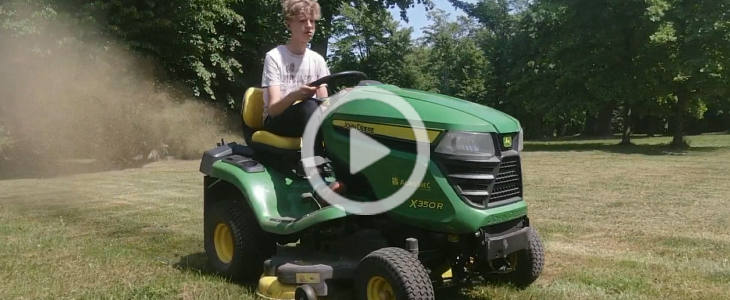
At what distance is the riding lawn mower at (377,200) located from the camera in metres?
3.50

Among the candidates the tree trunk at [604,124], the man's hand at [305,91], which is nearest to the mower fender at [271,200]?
the man's hand at [305,91]

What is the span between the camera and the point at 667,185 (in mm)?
10938

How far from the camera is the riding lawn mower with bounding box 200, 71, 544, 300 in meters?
3.50

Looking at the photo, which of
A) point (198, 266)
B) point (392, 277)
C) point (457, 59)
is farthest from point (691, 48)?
point (457, 59)

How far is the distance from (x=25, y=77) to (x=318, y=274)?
15.0 m

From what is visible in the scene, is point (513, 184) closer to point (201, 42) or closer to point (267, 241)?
point (267, 241)

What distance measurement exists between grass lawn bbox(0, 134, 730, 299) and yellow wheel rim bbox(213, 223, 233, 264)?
0.57 feet

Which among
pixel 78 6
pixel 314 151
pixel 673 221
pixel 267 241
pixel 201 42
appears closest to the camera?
pixel 314 151

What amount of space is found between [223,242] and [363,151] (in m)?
1.59

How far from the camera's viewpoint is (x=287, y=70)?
438 centimetres

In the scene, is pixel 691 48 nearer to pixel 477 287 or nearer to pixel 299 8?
pixel 477 287

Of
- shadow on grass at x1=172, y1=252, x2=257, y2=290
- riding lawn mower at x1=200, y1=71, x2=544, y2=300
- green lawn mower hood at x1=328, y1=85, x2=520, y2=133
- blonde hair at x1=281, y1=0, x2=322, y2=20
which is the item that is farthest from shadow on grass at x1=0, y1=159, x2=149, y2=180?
green lawn mower hood at x1=328, y1=85, x2=520, y2=133

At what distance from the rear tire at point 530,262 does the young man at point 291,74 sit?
1.68 meters

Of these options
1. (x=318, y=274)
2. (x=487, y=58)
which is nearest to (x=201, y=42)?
(x=318, y=274)
